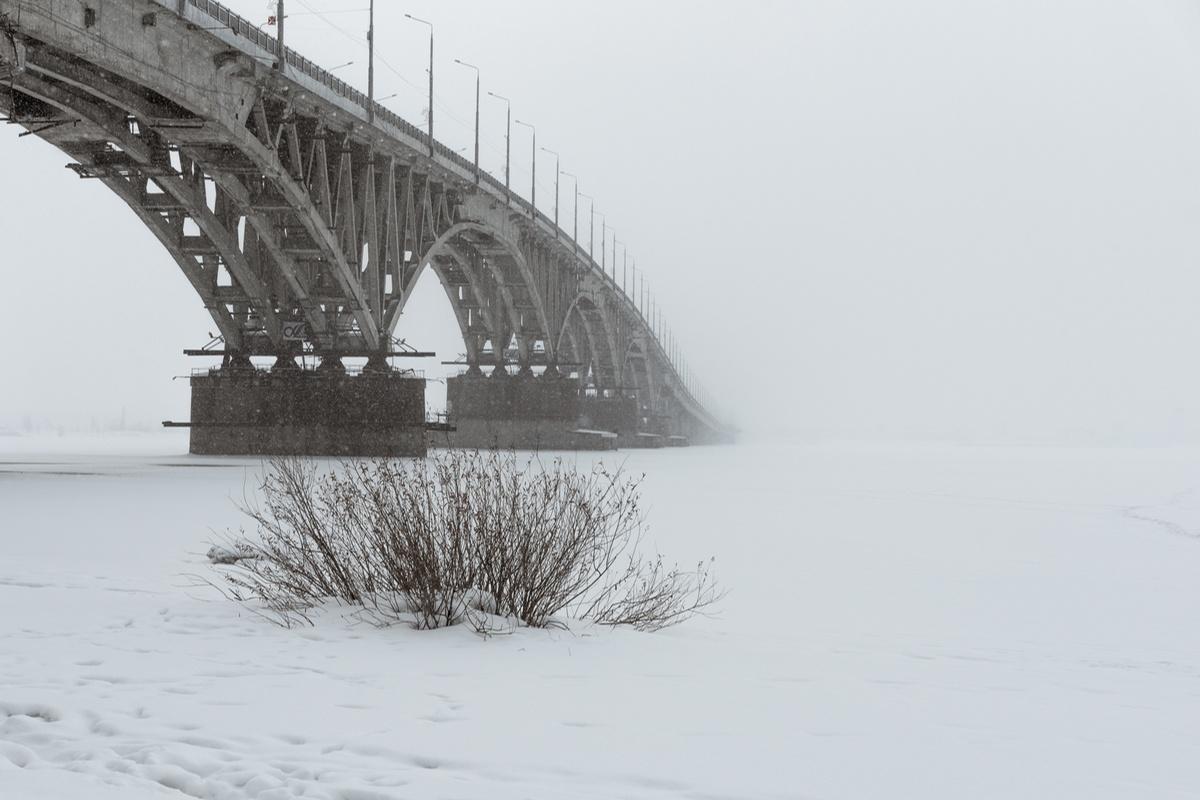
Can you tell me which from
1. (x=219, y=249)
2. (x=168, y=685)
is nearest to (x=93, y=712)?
(x=168, y=685)

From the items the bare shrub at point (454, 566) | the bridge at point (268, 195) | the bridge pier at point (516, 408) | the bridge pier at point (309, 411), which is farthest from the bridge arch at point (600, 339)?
the bare shrub at point (454, 566)

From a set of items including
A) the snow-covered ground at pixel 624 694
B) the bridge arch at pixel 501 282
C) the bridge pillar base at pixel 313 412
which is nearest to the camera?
the snow-covered ground at pixel 624 694

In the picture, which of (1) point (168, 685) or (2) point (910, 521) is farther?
(2) point (910, 521)

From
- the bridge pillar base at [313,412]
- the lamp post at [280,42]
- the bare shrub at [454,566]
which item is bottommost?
the bare shrub at [454,566]

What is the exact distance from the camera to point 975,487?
1420 inches

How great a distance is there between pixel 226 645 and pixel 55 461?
31.4 m

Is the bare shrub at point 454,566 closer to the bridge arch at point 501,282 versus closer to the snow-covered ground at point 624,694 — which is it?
the snow-covered ground at point 624,694

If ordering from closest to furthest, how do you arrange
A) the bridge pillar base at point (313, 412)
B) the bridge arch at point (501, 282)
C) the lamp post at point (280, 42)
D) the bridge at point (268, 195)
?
the bridge at point (268, 195)
the lamp post at point (280, 42)
the bridge pillar base at point (313, 412)
the bridge arch at point (501, 282)

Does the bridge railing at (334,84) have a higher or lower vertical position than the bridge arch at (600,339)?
higher

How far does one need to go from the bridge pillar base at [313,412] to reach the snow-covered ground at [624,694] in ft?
94.8

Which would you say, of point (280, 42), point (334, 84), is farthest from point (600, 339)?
point (280, 42)

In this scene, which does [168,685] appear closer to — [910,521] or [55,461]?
[910,521]

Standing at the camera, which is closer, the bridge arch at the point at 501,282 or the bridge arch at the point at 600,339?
the bridge arch at the point at 501,282

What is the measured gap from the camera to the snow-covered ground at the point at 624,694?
507 cm
